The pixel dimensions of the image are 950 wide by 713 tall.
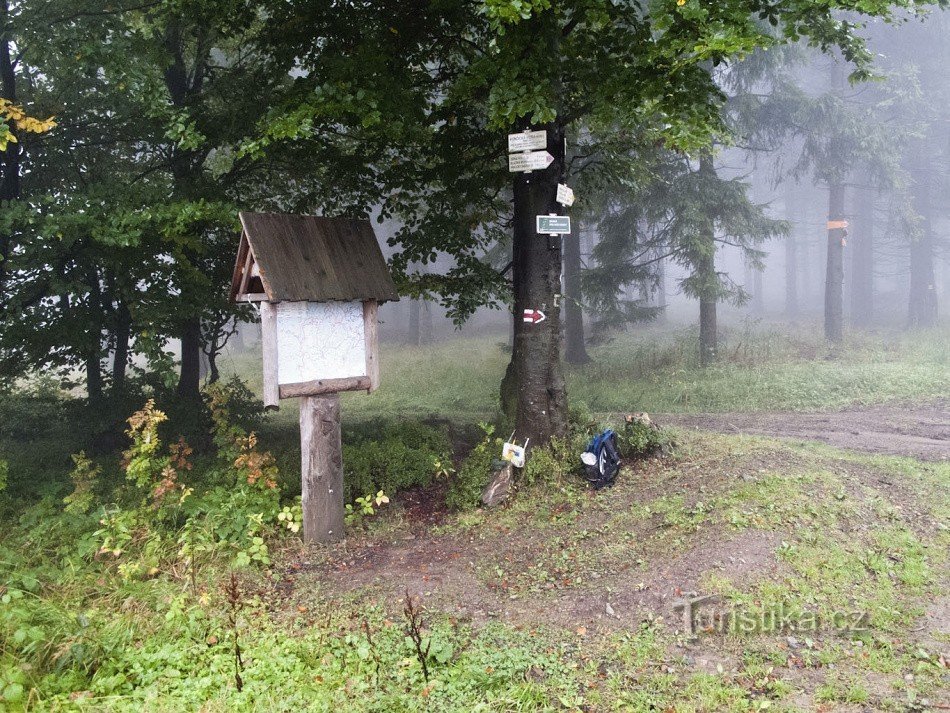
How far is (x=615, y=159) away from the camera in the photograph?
9500mm

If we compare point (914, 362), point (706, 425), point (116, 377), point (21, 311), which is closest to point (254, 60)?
point (21, 311)

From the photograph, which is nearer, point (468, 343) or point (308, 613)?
point (308, 613)

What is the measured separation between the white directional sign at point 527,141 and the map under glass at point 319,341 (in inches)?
101

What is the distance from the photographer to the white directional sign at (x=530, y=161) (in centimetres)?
693

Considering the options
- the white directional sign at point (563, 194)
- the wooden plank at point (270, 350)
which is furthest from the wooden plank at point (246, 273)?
the white directional sign at point (563, 194)

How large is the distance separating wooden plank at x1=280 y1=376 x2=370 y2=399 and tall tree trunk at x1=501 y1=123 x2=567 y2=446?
2.12 m

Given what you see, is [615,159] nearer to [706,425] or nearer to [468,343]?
[706,425]

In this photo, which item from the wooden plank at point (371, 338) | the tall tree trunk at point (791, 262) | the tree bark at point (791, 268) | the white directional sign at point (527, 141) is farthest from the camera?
the tall tree trunk at point (791, 262)

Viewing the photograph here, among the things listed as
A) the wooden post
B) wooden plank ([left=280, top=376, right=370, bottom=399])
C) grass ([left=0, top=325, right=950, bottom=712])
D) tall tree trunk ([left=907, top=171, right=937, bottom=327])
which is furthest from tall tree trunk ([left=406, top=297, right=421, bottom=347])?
tall tree trunk ([left=907, top=171, right=937, bottom=327])

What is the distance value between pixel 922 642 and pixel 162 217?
8009 millimetres

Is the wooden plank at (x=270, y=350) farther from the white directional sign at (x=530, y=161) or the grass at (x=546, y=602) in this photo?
the white directional sign at (x=530, y=161)

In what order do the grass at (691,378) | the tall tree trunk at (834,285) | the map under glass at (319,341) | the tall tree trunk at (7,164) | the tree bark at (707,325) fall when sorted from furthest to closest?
1. the tall tree trunk at (834,285)
2. the tree bark at (707,325)
3. the grass at (691,378)
4. the tall tree trunk at (7,164)
5. the map under glass at (319,341)

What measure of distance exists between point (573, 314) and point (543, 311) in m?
11.1

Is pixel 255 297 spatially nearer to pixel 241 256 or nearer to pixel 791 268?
pixel 241 256
